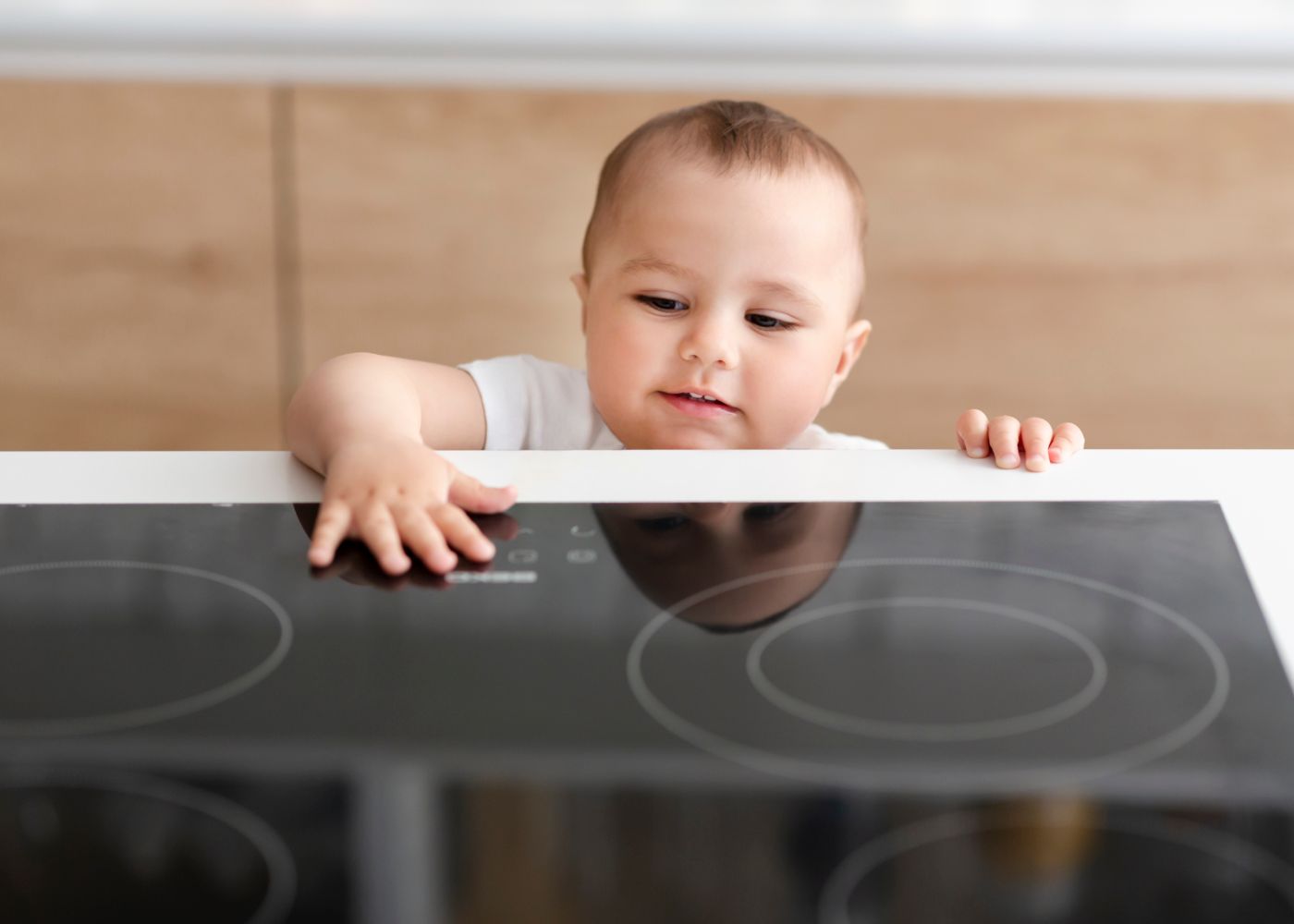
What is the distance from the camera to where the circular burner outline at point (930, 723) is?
0.44 metres

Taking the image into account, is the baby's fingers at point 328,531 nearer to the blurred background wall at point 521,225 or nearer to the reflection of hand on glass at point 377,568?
the reflection of hand on glass at point 377,568

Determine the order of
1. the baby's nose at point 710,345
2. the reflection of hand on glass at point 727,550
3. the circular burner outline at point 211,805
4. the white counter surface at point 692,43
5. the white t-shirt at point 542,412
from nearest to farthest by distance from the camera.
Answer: the circular burner outline at point 211,805 < the reflection of hand on glass at point 727,550 < the baby's nose at point 710,345 < the white t-shirt at point 542,412 < the white counter surface at point 692,43

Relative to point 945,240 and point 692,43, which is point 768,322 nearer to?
point 692,43

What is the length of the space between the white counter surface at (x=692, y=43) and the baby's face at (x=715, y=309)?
1.89 feet

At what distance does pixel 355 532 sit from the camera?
1.96ft

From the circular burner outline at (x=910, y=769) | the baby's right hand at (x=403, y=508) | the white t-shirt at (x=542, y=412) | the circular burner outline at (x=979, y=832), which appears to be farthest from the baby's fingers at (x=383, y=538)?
the white t-shirt at (x=542, y=412)

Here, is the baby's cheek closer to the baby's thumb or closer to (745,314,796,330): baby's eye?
(745,314,796,330): baby's eye

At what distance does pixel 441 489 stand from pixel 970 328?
1.31 meters

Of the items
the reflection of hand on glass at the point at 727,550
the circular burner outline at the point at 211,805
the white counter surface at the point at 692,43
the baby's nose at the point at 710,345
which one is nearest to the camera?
the circular burner outline at the point at 211,805

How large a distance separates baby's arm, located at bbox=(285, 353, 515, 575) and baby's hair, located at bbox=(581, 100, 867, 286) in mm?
288

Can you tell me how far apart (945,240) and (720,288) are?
0.81m

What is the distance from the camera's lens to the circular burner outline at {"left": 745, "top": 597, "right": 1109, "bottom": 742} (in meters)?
0.44

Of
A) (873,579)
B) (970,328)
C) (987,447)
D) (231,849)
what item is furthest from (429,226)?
(231,849)

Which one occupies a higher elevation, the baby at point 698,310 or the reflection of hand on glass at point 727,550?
the baby at point 698,310
